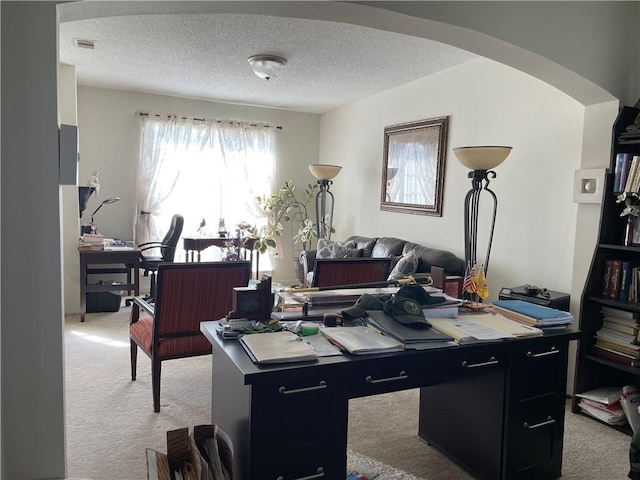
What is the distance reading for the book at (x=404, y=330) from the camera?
6.10 ft

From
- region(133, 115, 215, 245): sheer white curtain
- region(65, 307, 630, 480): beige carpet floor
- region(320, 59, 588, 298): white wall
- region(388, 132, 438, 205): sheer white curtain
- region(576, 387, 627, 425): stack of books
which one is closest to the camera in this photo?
region(65, 307, 630, 480): beige carpet floor

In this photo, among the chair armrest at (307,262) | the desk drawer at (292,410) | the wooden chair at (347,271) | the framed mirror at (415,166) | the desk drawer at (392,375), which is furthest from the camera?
the chair armrest at (307,262)

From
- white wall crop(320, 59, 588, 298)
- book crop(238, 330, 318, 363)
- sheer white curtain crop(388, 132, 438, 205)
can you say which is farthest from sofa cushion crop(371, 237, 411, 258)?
book crop(238, 330, 318, 363)

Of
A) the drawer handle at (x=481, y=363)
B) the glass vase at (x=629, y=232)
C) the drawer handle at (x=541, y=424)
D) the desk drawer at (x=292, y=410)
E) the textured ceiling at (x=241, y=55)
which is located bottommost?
the drawer handle at (x=541, y=424)

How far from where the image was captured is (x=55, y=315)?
6.47 ft

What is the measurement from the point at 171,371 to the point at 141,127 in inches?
145

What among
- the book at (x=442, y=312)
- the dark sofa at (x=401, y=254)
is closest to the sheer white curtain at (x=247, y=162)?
the dark sofa at (x=401, y=254)

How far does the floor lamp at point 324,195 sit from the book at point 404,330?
4.02 meters

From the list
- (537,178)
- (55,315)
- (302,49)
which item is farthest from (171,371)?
(537,178)

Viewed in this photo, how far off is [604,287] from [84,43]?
14.4ft

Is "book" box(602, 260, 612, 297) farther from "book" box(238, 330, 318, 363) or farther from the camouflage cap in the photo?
"book" box(238, 330, 318, 363)

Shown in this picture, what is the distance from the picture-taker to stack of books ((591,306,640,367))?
2836 mm

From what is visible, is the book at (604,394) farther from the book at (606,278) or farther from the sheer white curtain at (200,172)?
the sheer white curtain at (200,172)

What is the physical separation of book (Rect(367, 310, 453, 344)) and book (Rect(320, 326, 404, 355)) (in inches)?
1.0
